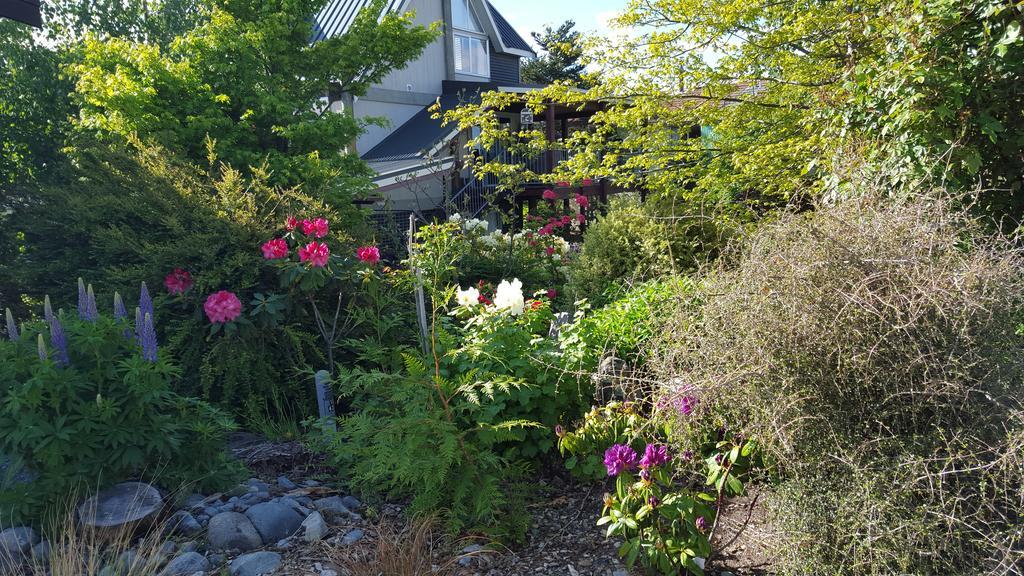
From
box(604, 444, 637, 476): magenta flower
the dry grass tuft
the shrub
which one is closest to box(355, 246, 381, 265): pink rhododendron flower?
the dry grass tuft

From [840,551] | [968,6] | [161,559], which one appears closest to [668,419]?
[840,551]

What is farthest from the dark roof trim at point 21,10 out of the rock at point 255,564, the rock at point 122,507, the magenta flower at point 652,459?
the magenta flower at point 652,459

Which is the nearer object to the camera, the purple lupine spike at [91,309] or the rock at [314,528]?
the rock at [314,528]

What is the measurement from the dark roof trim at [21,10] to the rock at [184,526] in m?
3.58

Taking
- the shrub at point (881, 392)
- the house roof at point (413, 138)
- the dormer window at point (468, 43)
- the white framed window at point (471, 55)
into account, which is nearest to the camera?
the shrub at point (881, 392)

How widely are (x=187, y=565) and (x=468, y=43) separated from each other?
19.2 meters

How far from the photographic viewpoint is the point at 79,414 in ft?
9.77

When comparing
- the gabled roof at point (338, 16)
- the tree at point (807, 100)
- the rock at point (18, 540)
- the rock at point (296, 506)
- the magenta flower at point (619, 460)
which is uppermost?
the gabled roof at point (338, 16)

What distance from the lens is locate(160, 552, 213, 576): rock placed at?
276cm

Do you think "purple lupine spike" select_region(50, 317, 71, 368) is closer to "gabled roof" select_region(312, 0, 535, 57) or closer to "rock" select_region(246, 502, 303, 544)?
"rock" select_region(246, 502, 303, 544)

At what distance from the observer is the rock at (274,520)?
3.14 metres

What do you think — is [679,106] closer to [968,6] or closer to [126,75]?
[968,6]

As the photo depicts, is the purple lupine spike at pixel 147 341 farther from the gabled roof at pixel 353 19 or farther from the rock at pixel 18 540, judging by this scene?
the gabled roof at pixel 353 19

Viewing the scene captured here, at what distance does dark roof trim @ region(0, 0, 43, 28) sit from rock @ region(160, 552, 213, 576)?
3.84 m
